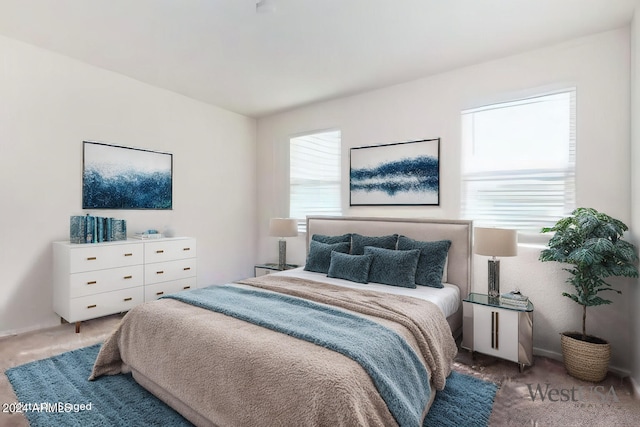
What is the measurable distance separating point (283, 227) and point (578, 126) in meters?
3.21

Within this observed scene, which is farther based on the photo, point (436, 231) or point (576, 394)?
point (436, 231)

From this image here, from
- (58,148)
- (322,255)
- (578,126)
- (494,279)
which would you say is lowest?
(494,279)

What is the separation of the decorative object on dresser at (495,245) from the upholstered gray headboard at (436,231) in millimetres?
289

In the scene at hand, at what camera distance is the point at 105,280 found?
3170 mm

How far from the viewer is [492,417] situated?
190cm

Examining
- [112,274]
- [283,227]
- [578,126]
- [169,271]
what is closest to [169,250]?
[169,271]

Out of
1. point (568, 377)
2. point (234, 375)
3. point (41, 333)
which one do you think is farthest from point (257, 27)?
point (568, 377)

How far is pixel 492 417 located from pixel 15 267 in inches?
161

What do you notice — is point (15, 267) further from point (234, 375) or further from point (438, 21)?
point (438, 21)

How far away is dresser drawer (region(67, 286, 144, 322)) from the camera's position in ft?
9.84

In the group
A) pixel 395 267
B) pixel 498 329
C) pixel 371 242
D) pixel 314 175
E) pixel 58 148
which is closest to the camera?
pixel 498 329

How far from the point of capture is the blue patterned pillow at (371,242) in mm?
3316

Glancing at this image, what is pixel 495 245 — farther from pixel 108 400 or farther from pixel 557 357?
pixel 108 400

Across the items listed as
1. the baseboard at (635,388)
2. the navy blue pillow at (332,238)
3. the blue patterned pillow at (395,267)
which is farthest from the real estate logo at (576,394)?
the navy blue pillow at (332,238)
